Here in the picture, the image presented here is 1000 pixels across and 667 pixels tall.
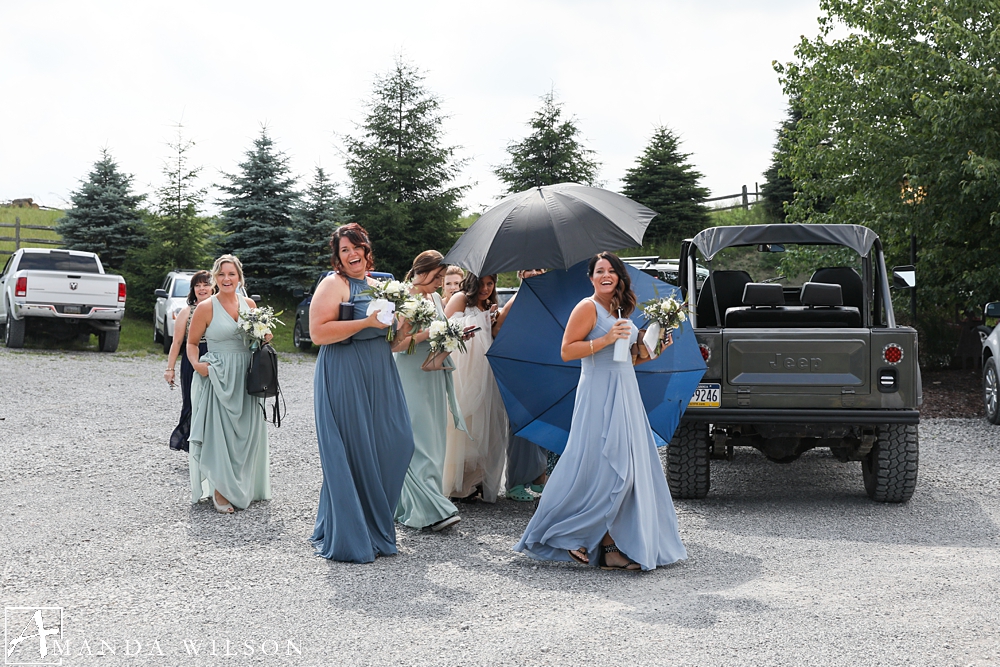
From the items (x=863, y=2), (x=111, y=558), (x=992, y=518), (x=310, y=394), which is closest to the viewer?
(x=111, y=558)

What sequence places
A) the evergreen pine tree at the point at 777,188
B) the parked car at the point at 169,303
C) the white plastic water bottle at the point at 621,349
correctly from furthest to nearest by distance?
the evergreen pine tree at the point at 777,188 → the parked car at the point at 169,303 → the white plastic water bottle at the point at 621,349

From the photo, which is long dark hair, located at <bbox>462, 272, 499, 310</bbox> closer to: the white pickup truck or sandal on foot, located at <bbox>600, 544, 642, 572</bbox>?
sandal on foot, located at <bbox>600, 544, 642, 572</bbox>

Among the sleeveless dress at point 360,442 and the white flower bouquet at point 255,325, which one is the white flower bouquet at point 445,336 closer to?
the sleeveless dress at point 360,442

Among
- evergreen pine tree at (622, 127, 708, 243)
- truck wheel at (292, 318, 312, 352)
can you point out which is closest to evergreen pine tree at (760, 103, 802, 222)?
evergreen pine tree at (622, 127, 708, 243)

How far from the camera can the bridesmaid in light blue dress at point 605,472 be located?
536 centimetres

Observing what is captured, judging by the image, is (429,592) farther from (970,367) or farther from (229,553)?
(970,367)

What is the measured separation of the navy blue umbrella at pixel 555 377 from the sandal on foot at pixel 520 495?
118 cm

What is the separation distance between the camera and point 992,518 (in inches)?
271

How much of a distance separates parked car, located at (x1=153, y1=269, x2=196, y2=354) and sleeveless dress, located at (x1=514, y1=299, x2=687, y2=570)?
Result: 16.2m

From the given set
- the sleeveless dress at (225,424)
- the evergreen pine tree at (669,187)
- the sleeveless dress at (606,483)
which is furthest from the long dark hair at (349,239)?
the evergreen pine tree at (669,187)

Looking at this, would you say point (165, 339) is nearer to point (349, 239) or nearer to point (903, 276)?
point (349, 239)

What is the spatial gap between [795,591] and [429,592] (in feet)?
6.43

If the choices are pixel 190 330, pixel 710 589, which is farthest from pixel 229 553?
pixel 710 589
